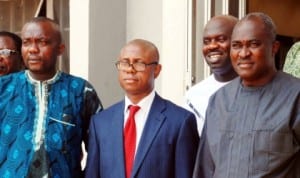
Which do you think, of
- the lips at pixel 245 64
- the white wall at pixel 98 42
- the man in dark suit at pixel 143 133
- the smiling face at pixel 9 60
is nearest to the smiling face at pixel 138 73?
the man in dark suit at pixel 143 133

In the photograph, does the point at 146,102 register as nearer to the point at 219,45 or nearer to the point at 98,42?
the point at 219,45

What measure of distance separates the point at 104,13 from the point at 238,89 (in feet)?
9.13

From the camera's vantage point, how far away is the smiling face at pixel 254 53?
2.86 metres

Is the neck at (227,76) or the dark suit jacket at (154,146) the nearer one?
the dark suit jacket at (154,146)

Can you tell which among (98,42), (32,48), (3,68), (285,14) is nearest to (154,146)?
(32,48)

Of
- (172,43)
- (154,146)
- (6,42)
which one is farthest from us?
(172,43)

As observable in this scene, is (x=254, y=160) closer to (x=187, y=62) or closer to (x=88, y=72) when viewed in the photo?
(x=187, y=62)

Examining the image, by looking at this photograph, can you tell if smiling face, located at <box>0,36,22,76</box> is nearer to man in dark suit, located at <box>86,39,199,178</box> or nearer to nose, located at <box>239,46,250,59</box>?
man in dark suit, located at <box>86,39,199,178</box>

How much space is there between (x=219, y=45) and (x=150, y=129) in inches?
26.8

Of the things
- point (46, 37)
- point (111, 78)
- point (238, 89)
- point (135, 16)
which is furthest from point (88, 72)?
point (238, 89)

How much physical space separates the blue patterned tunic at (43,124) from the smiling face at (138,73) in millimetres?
346

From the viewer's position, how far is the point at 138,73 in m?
3.25

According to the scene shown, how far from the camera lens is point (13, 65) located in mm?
4137

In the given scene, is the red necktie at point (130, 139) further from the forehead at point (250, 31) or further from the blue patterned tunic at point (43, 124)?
the forehead at point (250, 31)
